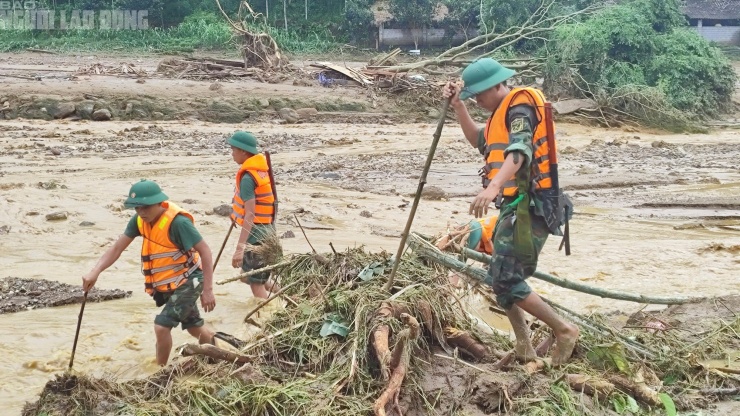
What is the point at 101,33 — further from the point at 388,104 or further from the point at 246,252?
the point at 246,252

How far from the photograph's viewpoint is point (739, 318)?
6340 mm

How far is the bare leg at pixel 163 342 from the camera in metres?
5.93

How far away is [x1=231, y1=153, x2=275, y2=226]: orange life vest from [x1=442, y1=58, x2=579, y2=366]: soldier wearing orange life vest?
101 inches

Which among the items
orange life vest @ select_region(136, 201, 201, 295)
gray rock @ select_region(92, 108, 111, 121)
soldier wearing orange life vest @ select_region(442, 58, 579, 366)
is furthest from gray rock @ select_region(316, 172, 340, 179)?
soldier wearing orange life vest @ select_region(442, 58, 579, 366)

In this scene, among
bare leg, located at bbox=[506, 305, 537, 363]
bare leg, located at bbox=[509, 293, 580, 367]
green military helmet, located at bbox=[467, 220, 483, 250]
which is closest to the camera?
bare leg, located at bbox=[509, 293, 580, 367]

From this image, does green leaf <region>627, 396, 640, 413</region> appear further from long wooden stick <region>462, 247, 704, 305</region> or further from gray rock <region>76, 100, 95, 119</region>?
gray rock <region>76, 100, 95, 119</region>

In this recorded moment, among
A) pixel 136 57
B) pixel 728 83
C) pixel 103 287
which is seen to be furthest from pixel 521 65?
pixel 103 287

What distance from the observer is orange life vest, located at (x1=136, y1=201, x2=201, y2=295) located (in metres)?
5.68

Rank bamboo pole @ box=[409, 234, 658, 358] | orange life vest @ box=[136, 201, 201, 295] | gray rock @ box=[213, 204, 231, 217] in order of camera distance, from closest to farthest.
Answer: bamboo pole @ box=[409, 234, 658, 358], orange life vest @ box=[136, 201, 201, 295], gray rock @ box=[213, 204, 231, 217]

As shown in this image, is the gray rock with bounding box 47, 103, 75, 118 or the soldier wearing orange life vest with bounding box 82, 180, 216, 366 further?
the gray rock with bounding box 47, 103, 75, 118

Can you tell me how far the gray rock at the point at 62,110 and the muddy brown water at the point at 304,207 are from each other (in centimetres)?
78

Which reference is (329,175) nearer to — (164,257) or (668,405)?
(164,257)

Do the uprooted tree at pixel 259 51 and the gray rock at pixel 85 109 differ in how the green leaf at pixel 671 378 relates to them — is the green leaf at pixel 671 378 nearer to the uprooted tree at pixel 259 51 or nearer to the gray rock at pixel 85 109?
the gray rock at pixel 85 109

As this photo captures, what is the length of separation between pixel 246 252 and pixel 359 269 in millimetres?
1785
